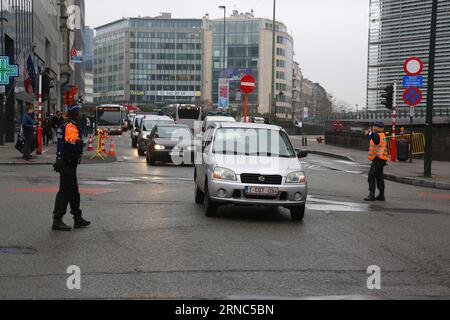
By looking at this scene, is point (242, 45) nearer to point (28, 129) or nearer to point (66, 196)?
point (28, 129)

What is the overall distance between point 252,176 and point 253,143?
4.54 ft

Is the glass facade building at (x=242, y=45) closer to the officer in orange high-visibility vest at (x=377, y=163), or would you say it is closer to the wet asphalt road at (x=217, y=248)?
the officer in orange high-visibility vest at (x=377, y=163)

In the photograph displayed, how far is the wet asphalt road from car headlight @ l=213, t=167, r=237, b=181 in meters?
0.72

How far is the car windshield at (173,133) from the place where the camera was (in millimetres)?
22594

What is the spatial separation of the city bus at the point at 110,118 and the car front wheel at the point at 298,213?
4370cm

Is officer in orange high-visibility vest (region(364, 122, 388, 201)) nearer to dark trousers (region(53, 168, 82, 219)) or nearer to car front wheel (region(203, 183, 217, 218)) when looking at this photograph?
car front wheel (region(203, 183, 217, 218))

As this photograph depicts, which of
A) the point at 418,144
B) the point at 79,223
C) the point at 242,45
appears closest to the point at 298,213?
the point at 79,223

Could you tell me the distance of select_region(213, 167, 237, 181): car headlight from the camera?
1004 centimetres

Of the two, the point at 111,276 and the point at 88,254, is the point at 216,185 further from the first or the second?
the point at 111,276

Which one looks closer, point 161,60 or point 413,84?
point 413,84

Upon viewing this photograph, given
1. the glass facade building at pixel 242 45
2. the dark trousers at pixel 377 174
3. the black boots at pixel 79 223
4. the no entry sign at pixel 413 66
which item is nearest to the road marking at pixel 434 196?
the dark trousers at pixel 377 174

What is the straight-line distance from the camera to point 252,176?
393 inches

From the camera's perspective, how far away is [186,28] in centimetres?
16012
